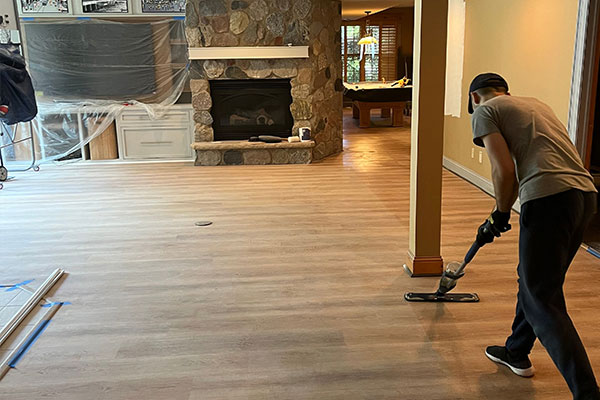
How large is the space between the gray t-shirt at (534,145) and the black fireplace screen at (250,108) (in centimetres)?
548

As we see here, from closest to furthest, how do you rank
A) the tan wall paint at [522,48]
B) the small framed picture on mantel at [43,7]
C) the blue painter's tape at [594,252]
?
the blue painter's tape at [594,252] → the tan wall paint at [522,48] → the small framed picture on mantel at [43,7]

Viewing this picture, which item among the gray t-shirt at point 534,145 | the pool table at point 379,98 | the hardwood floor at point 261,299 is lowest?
the hardwood floor at point 261,299

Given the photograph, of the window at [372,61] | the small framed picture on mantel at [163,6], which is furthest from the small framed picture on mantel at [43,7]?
the window at [372,61]

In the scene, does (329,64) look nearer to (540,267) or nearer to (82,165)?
(82,165)

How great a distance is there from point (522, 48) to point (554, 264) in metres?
3.28

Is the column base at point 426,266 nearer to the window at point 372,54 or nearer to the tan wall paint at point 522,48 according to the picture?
the tan wall paint at point 522,48

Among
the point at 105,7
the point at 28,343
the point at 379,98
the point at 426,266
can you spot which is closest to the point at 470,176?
the point at 426,266

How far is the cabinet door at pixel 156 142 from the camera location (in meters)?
7.60

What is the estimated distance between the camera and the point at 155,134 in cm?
761

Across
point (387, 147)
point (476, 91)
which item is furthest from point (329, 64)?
point (476, 91)

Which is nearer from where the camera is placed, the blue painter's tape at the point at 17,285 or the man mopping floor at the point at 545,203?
the man mopping floor at the point at 545,203

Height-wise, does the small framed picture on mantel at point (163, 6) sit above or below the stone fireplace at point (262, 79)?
above

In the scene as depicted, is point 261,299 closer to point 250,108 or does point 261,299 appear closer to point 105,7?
point 250,108

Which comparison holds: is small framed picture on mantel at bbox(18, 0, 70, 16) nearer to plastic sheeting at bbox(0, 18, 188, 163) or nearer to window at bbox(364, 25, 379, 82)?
plastic sheeting at bbox(0, 18, 188, 163)
